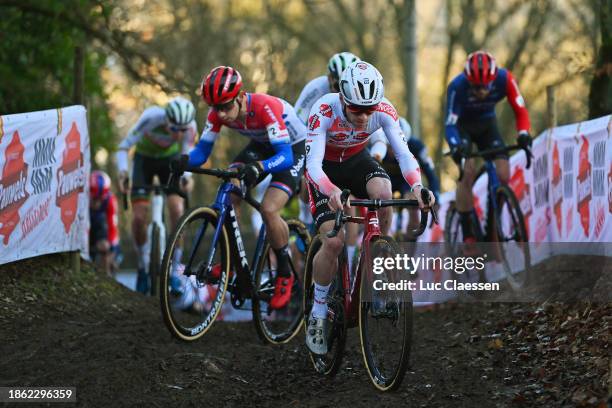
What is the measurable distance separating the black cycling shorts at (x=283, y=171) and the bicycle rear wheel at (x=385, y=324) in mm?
2052

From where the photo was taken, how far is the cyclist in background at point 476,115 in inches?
418

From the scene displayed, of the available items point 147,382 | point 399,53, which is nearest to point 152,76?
point 147,382

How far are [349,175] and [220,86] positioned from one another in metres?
1.46

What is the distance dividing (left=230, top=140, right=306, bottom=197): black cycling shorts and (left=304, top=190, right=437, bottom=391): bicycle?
1.26 m

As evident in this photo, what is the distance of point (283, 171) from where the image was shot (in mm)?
8664

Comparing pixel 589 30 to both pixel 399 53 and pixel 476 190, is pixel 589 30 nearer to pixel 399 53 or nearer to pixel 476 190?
pixel 399 53

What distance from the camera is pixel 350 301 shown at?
275 inches

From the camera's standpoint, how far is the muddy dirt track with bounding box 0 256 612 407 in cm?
660

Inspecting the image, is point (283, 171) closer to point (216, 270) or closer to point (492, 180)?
point (216, 270)

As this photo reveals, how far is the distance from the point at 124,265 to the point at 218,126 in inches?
684

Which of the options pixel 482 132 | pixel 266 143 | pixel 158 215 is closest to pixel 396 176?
pixel 482 132

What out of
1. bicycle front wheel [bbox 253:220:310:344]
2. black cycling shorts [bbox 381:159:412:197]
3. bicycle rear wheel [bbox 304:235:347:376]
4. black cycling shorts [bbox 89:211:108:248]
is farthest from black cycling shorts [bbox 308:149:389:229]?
black cycling shorts [bbox 89:211:108:248]

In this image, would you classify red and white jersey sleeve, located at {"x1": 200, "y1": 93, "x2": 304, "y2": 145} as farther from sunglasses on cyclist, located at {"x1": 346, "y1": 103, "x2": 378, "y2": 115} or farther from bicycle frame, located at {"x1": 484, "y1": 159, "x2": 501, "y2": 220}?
bicycle frame, located at {"x1": 484, "y1": 159, "x2": 501, "y2": 220}

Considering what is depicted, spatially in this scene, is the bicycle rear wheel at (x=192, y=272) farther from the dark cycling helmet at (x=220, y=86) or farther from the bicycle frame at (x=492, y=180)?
the bicycle frame at (x=492, y=180)
